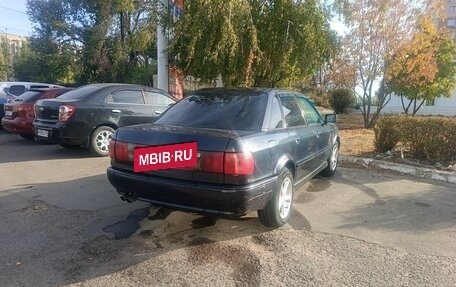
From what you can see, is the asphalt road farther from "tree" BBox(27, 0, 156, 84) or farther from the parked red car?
"tree" BBox(27, 0, 156, 84)

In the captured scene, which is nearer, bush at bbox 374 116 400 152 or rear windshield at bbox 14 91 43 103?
bush at bbox 374 116 400 152

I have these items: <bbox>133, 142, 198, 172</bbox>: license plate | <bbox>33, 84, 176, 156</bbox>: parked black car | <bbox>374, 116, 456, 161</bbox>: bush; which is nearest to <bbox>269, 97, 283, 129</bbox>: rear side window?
<bbox>133, 142, 198, 172</bbox>: license plate

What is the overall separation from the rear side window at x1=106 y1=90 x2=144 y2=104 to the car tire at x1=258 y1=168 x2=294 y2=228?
16.6ft

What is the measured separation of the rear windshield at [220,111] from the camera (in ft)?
13.5

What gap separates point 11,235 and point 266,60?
8.16 m

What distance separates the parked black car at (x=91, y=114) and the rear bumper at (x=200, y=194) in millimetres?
4161

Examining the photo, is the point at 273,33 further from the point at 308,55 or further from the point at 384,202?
the point at 384,202

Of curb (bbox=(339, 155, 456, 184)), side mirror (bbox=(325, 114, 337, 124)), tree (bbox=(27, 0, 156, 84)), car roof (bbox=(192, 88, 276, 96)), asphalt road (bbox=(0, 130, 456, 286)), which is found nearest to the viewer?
asphalt road (bbox=(0, 130, 456, 286))

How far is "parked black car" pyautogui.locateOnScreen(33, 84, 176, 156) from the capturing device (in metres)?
7.44

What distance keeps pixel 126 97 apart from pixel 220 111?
14.9 ft

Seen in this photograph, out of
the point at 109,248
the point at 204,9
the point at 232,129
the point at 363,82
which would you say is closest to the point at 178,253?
the point at 109,248

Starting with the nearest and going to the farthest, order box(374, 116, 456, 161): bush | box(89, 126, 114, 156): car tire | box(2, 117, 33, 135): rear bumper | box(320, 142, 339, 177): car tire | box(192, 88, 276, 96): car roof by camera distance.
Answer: box(192, 88, 276, 96): car roof < box(320, 142, 339, 177): car tire < box(374, 116, 456, 161): bush < box(89, 126, 114, 156): car tire < box(2, 117, 33, 135): rear bumper

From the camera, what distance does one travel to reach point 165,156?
3582 millimetres

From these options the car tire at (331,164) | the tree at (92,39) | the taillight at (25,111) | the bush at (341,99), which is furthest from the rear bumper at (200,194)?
the tree at (92,39)
